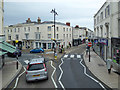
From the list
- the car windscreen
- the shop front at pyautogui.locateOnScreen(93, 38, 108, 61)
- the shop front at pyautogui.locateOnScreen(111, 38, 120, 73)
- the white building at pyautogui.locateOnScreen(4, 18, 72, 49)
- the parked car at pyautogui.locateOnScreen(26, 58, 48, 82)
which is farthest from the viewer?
the white building at pyautogui.locateOnScreen(4, 18, 72, 49)

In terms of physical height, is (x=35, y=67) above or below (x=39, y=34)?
below

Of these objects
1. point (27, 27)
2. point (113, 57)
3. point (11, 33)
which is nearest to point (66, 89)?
point (113, 57)

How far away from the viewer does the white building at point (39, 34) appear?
3775 cm

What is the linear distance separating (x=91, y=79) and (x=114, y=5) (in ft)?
34.1

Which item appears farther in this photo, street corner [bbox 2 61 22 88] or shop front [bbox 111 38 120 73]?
shop front [bbox 111 38 120 73]

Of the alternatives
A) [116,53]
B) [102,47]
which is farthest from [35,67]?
[102,47]

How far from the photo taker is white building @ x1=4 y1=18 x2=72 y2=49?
1486 inches

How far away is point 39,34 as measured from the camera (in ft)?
128

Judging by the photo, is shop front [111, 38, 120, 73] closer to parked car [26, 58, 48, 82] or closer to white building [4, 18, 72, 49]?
parked car [26, 58, 48, 82]


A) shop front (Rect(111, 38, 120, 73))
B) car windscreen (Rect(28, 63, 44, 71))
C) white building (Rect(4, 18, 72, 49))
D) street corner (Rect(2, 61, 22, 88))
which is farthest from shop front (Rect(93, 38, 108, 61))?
white building (Rect(4, 18, 72, 49))

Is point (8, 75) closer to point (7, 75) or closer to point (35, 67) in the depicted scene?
point (7, 75)

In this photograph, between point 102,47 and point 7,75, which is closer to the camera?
point 7,75

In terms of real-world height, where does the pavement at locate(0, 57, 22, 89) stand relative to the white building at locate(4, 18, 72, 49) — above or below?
below

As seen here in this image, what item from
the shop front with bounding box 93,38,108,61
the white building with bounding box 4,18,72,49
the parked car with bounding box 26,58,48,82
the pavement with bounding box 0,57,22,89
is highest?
the white building with bounding box 4,18,72,49
